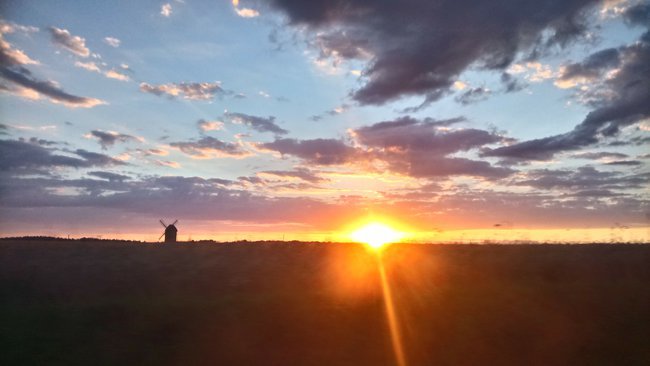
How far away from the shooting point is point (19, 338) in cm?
1525

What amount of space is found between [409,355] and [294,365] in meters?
3.31

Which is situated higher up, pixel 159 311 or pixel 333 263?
pixel 333 263

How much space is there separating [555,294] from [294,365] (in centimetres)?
1155

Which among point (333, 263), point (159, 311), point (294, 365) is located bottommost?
point (294, 365)

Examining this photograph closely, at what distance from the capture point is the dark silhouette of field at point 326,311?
579 inches

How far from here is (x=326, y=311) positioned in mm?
18156

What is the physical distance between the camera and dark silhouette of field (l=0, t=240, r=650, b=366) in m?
14.7

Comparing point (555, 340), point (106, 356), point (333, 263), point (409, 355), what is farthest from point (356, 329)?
point (333, 263)

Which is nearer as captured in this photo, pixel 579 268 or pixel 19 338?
pixel 19 338

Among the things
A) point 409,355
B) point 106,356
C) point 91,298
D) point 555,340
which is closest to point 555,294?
point 555,340

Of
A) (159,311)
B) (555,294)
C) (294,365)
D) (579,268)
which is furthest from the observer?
(579,268)

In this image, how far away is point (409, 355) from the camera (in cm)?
1482

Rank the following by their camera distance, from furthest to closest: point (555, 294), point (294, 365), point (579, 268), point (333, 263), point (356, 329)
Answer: point (333, 263) < point (579, 268) < point (555, 294) < point (356, 329) < point (294, 365)

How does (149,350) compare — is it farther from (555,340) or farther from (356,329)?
(555,340)
